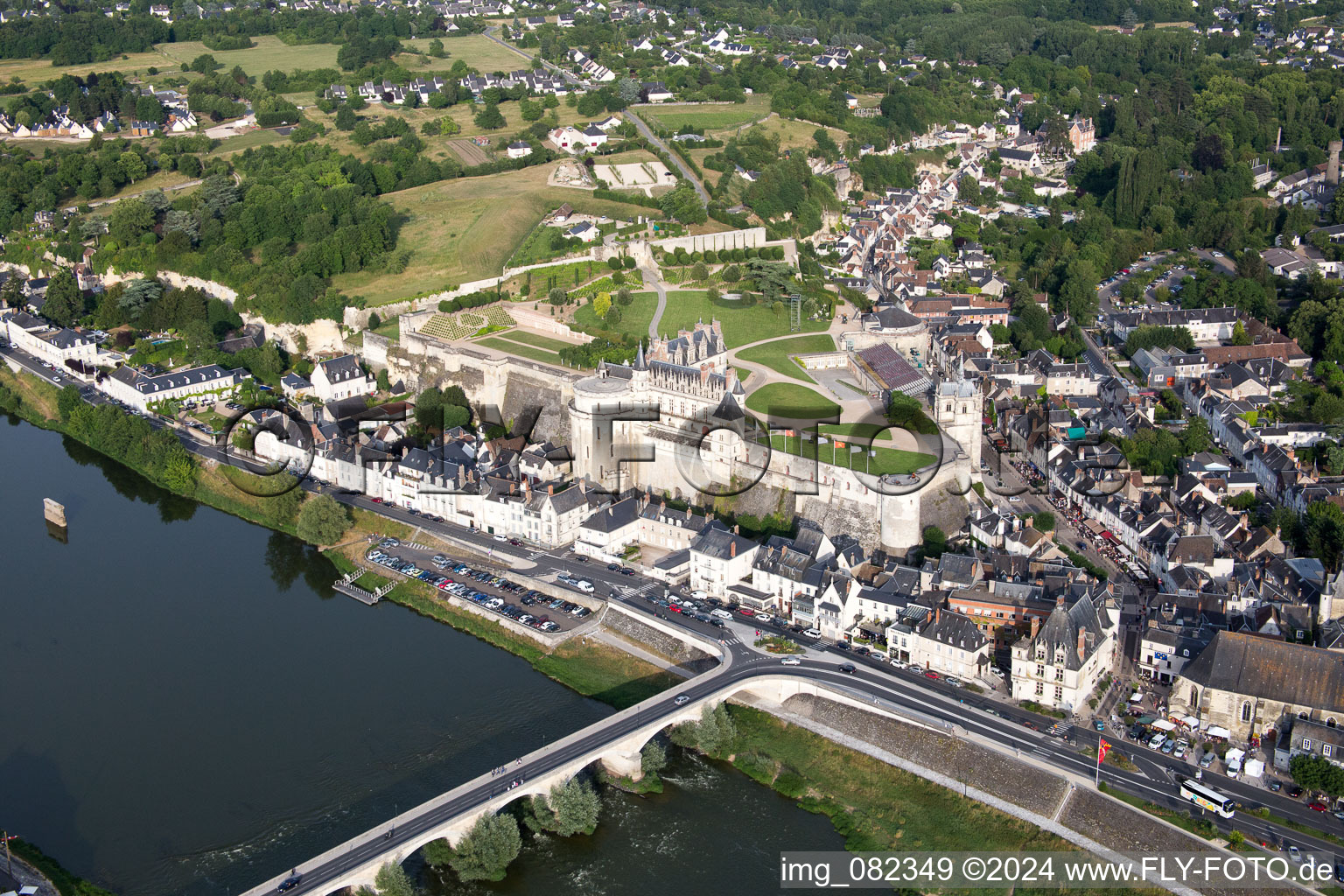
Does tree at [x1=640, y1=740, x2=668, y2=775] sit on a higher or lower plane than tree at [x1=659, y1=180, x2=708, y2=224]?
lower

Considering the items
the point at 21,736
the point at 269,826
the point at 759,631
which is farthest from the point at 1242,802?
the point at 21,736

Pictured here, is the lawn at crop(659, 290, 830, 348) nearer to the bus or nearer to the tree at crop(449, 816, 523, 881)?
the tree at crop(449, 816, 523, 881)

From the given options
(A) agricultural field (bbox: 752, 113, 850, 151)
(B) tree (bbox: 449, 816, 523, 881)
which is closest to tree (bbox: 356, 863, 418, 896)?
(B) tree (bbox: 449, 816, 523, 881)

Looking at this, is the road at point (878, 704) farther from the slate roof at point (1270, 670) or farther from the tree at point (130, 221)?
the tree at point (130, 221)

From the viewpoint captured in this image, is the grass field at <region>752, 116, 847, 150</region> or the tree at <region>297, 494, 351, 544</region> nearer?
the tree at <region>297, 494, 351, 544</region>

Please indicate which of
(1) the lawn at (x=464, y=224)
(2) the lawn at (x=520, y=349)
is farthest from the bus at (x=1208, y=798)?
(1) the lawn at (x=464, y=224)

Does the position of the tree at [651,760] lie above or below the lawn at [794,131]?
below

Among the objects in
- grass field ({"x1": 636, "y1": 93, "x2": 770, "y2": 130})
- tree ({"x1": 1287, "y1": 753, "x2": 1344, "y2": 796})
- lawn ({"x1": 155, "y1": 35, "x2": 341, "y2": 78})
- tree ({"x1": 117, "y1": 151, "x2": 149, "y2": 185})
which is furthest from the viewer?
lawn ({"x1": 155, "y1": 35, "x2": 341, "y2": 78})
